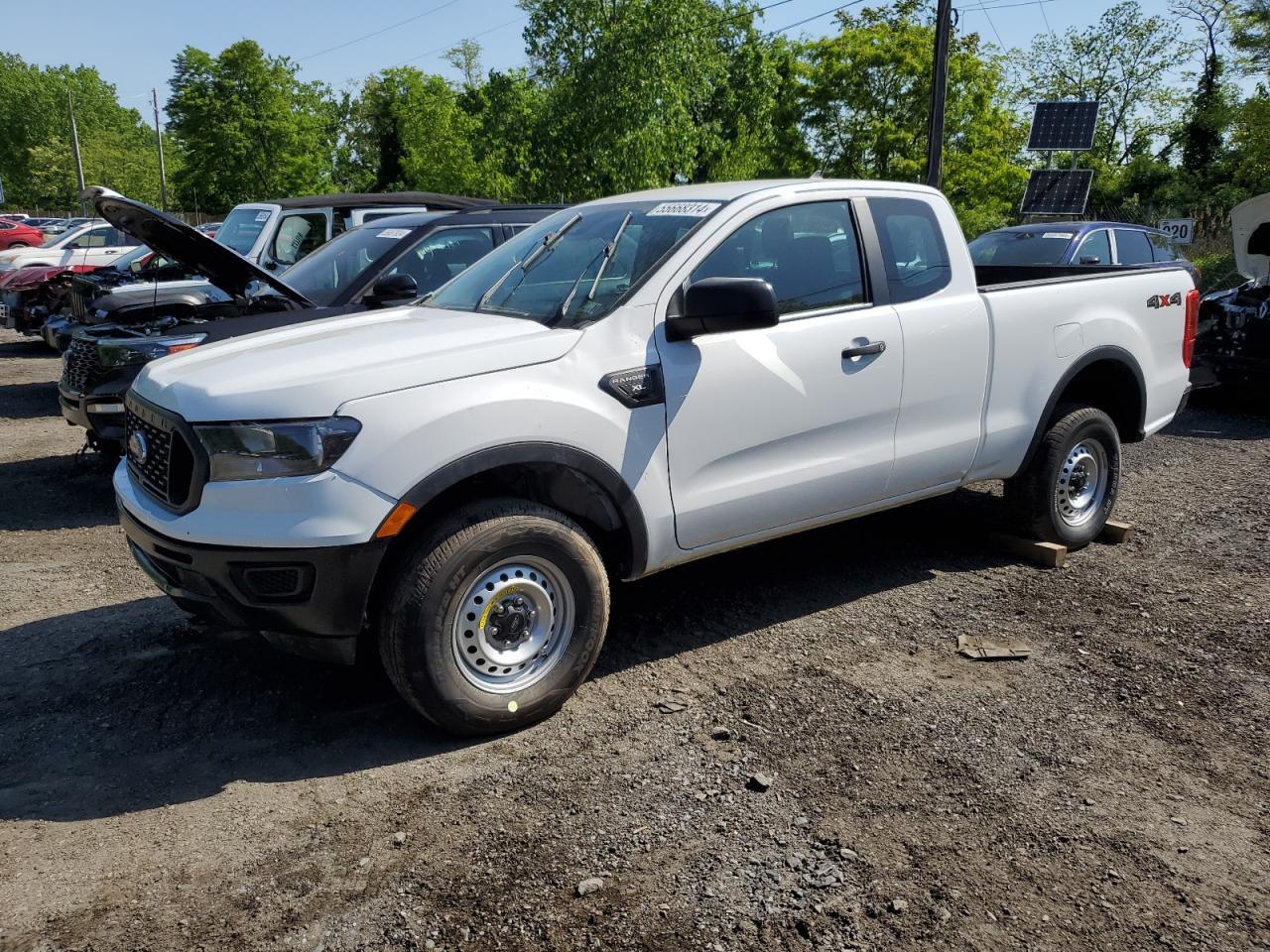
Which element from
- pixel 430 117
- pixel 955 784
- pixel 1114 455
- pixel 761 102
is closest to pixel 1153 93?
pixel 761 102

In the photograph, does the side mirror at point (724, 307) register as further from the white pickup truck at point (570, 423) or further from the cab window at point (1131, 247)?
the cab window at point (1131, 247)

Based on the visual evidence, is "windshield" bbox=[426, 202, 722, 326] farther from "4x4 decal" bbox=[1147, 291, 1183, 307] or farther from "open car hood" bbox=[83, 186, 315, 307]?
"4x4 decal" bbox=[1147, 291, 1183, 307]

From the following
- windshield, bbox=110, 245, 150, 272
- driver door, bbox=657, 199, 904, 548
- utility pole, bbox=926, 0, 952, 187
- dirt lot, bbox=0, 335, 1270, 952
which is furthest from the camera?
utility pole, bbox=926, 0, 952, 187

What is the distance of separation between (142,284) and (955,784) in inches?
334

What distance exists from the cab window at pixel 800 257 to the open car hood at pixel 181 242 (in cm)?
311

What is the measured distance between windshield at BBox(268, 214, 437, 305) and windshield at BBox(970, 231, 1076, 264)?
6.16 metres

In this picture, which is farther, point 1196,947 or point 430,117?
point 430,117

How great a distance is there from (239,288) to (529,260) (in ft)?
9.90

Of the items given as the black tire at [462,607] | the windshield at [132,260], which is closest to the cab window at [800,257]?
the black tire at [462,607]

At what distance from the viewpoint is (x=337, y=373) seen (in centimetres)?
354

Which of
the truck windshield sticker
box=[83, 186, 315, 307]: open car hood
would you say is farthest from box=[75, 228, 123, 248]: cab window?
the truck windshield sticker

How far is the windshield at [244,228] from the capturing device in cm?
1004

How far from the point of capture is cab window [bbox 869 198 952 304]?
4.84 metres

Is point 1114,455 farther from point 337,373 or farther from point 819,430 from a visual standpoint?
point 337,373
